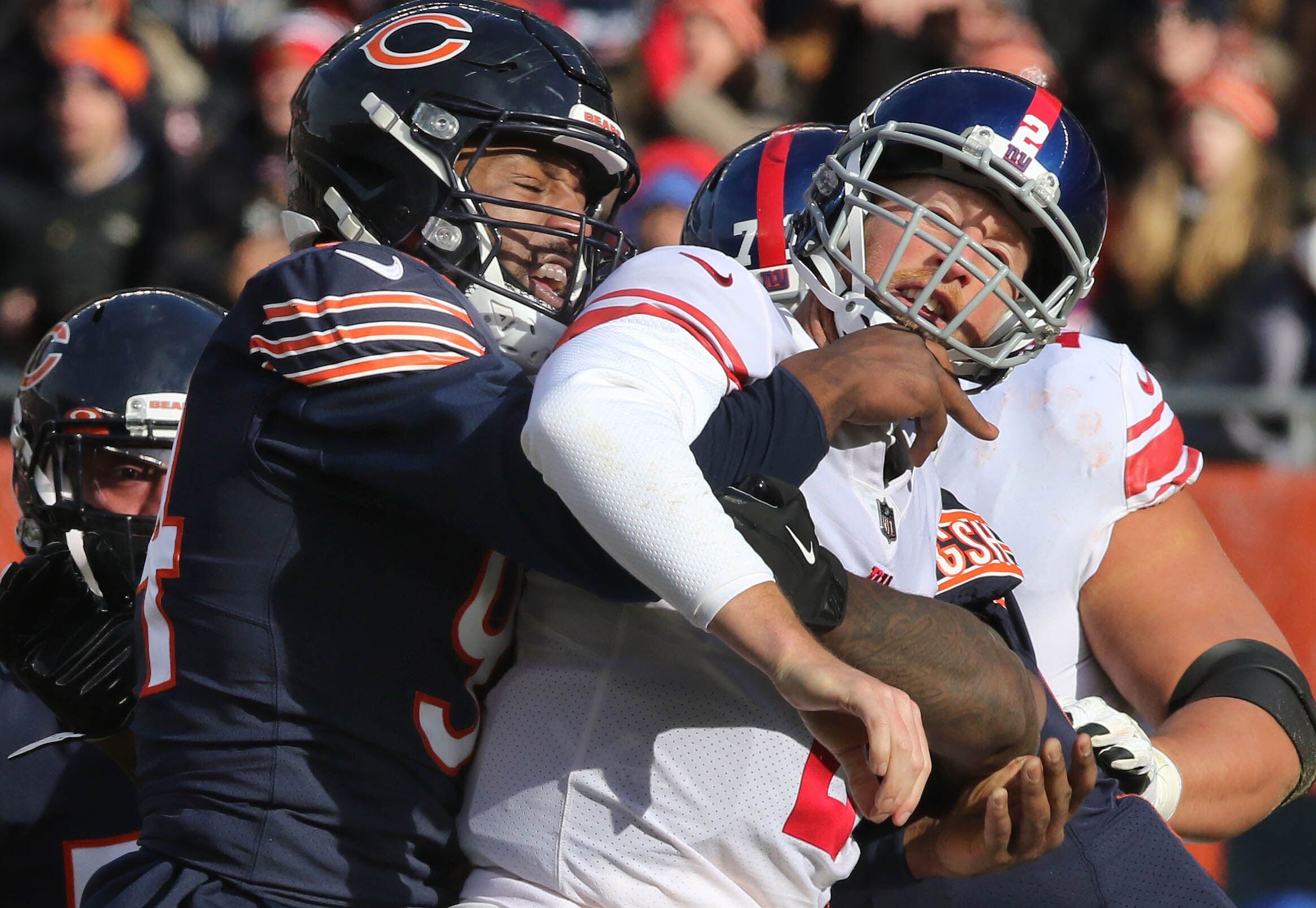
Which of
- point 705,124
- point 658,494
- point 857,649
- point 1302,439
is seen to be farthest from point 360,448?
point 705,124

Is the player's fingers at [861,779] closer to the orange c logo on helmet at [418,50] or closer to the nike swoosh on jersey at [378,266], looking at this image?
the nike swoosh on jersey at [378,266]

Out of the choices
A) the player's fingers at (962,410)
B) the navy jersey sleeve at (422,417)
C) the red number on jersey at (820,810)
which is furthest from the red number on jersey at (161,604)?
the player's fingers at (962,410)

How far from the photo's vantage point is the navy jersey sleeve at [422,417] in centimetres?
210

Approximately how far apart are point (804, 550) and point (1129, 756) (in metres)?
1.15

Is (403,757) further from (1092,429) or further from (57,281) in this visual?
(57,281)

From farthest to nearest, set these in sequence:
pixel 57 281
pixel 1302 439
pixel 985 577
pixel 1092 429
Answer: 1. pixel 57 281
2. pixel 1302 439
3. pixel 1092 429
4. pixel 985 577

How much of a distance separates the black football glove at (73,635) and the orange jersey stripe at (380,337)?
3.43ft

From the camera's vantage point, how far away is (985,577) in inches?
109

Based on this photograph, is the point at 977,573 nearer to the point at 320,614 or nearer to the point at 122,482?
the point at 320,614

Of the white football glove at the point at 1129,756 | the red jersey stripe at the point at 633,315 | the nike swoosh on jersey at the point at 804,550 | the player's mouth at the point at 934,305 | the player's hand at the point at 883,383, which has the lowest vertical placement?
the white football glove at the point at 1129,756

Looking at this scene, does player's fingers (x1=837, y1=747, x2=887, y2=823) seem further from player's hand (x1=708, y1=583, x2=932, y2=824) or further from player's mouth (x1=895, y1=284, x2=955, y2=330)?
player's mouth (x1=895, y1=284, x2=955, y2=330)

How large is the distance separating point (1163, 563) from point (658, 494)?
1807mm

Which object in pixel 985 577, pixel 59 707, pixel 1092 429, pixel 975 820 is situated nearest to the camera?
pixel 975 820

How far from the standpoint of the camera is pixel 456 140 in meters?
2.79
